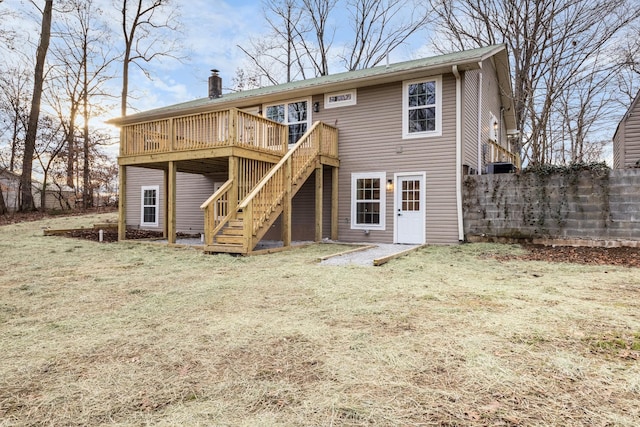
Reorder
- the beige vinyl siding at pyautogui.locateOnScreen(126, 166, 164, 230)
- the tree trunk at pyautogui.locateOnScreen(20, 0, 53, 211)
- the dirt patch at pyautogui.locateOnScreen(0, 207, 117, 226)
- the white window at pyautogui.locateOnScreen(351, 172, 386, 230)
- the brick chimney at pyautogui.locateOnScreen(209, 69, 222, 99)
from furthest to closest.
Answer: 1. the tree trunk at pyautogui.locateOnScreen(20, 0, 53, 211)
2. the dirt patch at pyautogui.locateOnScreen(0, 207, 117, 226)
3. the brick chimney at pyautogui.locateOnScreen(209, 69, 222, 99)
4. the beige vinyl siding at pyautogui.locateOnScreen(126, 166, 164, 230)
5. the white window at pyautogui.locateOnScreen(351, 172, 386, 230)

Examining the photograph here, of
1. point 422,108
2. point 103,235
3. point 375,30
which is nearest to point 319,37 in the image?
point 375,30

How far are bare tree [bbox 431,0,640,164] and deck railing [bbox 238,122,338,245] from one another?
9.43 meters

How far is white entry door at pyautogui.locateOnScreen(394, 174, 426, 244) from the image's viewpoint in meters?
10.0

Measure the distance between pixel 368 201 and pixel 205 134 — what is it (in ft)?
15.7

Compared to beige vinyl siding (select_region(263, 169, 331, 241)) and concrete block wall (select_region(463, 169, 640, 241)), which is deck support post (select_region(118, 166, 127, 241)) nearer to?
beige vinyl siding (select_region(263, 169, 331, 241))

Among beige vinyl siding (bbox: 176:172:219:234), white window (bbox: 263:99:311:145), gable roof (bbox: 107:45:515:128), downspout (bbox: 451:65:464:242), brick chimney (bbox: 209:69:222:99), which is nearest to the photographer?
gable roof (bbox: 107:45:515:128)

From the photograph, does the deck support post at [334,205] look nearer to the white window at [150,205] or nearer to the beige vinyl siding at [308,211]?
the beige vinyl siding at [308,211]

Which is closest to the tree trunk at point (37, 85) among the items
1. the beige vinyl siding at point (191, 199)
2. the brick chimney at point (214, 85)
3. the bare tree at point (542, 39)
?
the brick chimney at point (214, 85)

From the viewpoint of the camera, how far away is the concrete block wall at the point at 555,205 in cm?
823

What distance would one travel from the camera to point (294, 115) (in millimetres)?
12047

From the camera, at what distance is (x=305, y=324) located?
3412 millimetres

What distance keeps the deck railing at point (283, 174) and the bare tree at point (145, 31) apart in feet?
52.3

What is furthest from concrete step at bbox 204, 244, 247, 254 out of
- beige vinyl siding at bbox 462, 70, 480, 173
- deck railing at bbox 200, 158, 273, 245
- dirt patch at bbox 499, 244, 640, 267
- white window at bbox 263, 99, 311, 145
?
beige vinyl siding at bbox 462, 70, 480, 173

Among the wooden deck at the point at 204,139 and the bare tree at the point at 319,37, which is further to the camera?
the bare tree at the point at 319,37
